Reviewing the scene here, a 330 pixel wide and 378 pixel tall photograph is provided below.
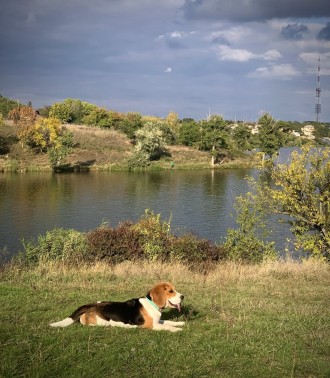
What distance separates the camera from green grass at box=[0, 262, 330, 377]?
5348 mm

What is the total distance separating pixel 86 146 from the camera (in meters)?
89.1

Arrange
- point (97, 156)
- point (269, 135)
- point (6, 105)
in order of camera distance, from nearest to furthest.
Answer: point (97, 156), point (269, 135), point (6, 105)

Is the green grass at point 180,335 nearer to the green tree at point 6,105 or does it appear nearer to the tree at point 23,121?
the tree at point 23,121

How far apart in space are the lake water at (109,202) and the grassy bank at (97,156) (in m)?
7.66

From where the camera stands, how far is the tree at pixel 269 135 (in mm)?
87250

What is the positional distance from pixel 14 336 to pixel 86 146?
8484cm

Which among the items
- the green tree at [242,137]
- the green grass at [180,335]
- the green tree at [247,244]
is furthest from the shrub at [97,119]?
the green grass at [180,335]

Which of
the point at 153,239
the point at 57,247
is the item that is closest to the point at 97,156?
the point at 57,247

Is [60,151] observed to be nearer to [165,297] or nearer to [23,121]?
[23,121]

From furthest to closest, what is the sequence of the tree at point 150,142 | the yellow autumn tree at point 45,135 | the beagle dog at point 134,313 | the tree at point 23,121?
the tree at point 150,142 < the tree at point 23,121 < the yellow autumn tree at point 45,135 < the beagle dog at point 134,313

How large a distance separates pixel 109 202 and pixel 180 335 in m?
36.7

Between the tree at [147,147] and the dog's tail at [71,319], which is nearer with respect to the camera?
the dog's tail at [71,319]

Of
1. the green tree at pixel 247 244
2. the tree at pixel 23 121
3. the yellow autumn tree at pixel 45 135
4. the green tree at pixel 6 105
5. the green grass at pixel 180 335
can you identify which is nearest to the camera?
the green grass at pixel 180 335

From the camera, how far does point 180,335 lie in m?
6.69
